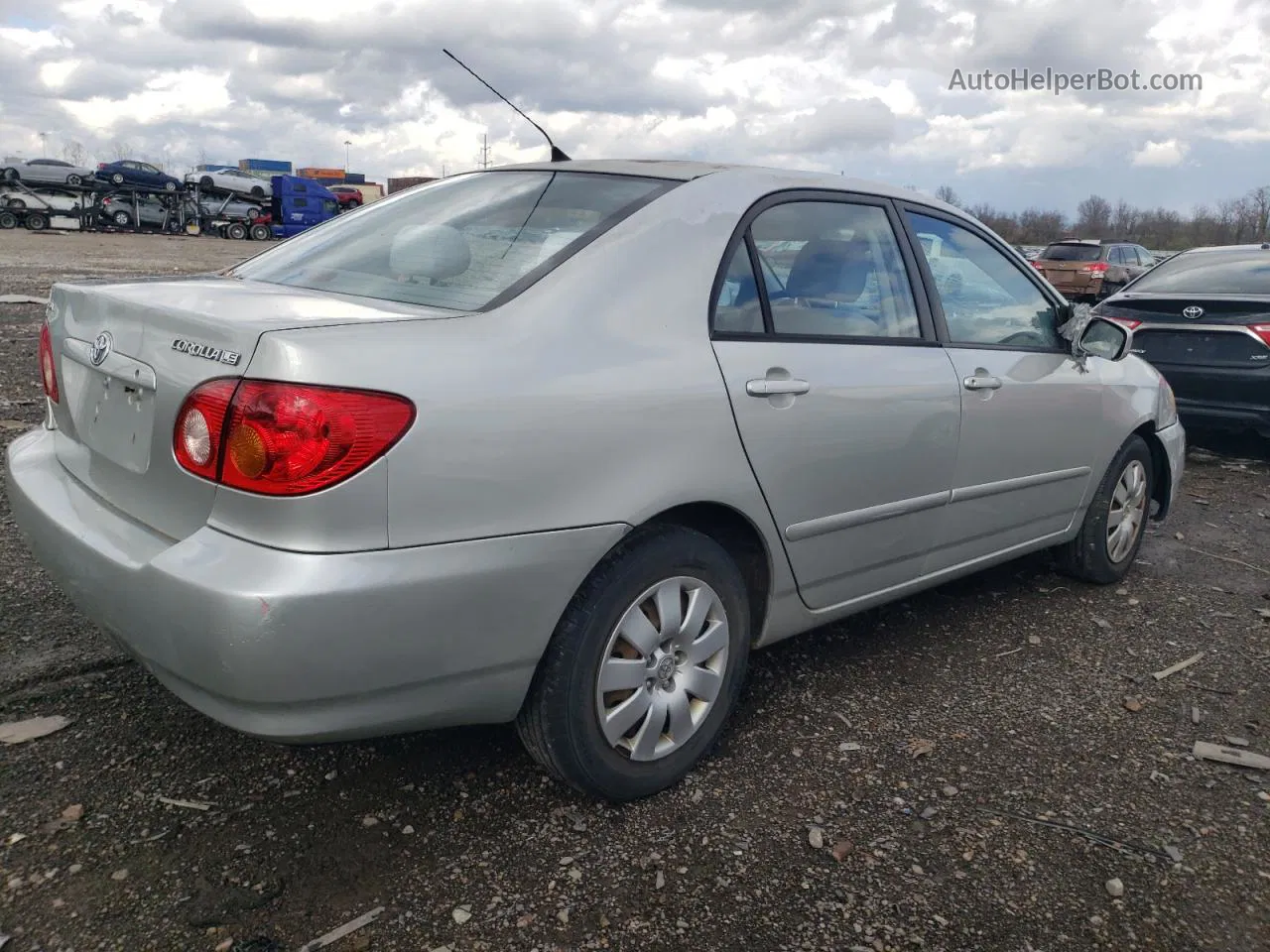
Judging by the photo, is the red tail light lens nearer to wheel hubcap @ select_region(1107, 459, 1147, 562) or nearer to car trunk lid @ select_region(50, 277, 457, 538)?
car trunk lid @ select_region(50, 277, 457, 538)

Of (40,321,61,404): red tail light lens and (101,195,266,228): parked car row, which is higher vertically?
(101,195,266,228): parked car row

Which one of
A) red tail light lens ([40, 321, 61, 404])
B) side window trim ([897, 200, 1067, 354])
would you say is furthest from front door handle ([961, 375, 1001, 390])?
red tail light lens ([40, 321, 61, 404])

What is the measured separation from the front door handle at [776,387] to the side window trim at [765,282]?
13 cm

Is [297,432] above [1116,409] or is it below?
above

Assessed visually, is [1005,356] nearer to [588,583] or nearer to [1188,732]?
[1188,732]

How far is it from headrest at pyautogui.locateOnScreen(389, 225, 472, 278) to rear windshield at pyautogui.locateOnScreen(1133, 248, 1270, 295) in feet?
20.7

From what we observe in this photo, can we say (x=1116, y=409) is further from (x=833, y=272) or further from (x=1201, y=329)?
(x=1201, y=329)

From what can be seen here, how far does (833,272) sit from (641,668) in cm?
136

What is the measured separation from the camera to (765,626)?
9.69 feet

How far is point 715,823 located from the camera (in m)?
2.60

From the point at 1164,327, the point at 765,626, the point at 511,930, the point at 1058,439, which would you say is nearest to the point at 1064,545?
the point at 1058,439

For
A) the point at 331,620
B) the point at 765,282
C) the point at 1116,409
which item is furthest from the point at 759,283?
the point at 1116,409

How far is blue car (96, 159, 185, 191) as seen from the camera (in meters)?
38.2

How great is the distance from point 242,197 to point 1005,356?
4052 cm
